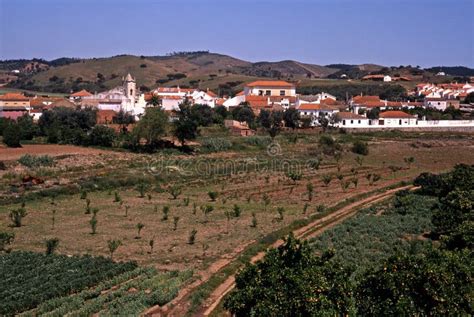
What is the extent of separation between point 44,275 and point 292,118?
5332cm

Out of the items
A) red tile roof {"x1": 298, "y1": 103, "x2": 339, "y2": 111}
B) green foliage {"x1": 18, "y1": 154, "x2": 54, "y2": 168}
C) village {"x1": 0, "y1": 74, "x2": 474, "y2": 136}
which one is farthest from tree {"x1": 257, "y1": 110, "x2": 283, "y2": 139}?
green foliage {"x1": 18, "y1": 154, "x2": 54, "y2": 168}

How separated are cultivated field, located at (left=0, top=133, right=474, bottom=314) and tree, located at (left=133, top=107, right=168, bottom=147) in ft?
7.65

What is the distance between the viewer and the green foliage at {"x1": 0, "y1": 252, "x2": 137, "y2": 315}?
52.7 feet

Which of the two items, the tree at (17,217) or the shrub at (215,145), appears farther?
the shrub at (215,145)

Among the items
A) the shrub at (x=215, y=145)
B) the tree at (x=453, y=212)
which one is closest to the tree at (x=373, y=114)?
the shrub at (x=215, y=145)

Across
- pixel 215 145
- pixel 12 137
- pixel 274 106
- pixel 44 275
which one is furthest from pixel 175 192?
pixel 274 106

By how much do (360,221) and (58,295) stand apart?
1326 cm

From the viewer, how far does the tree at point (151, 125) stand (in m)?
51.3

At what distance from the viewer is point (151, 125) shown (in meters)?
51.3

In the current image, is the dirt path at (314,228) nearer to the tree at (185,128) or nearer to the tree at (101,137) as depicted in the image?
the tree at (185,128)

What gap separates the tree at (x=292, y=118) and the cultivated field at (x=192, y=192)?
8.79 meters

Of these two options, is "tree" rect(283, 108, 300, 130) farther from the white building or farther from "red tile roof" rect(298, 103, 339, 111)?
"red tile roof" rect(298, 103, 339, 111)

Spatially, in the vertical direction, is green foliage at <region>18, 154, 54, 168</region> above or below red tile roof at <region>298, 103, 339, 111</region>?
below

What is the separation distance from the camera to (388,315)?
1208cm
